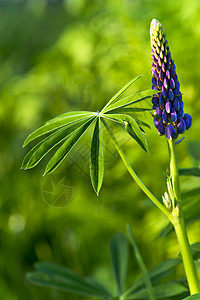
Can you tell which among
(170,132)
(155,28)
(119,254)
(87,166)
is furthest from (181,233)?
(87,166)

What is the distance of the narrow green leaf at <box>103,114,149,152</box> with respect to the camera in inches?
17.5

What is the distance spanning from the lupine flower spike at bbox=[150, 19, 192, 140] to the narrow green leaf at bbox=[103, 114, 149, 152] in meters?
0.03

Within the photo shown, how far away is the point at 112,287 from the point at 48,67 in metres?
1.05

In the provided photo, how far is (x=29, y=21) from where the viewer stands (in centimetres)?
357

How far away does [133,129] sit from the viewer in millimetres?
451

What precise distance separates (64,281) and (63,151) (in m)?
0.39

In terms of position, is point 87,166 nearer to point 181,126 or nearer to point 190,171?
point 190,171

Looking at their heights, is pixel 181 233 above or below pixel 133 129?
below

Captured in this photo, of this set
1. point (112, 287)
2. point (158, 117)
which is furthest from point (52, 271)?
point (112, 287)

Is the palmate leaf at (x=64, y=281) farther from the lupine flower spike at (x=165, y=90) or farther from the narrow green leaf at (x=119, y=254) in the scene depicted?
the lupine flower spike at (x=165, y=90)

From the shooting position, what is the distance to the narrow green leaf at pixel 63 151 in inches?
18.0

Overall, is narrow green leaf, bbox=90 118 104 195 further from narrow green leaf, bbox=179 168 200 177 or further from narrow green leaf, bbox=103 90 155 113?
narrow green leaf, bbox=179 168 200 177

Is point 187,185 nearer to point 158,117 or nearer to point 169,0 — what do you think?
point 158,117

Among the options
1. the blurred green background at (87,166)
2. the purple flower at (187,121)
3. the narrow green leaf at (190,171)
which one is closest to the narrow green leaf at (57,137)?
the purple flower at (187,121)
